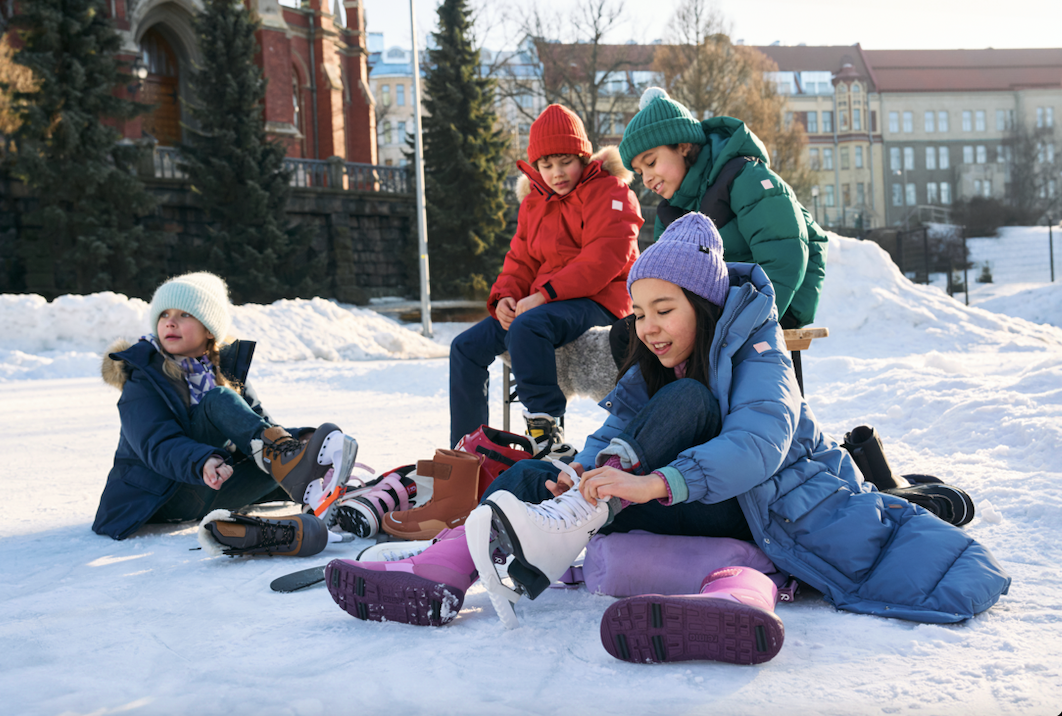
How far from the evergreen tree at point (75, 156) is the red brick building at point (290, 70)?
10.9 feet

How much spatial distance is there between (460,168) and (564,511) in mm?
22367

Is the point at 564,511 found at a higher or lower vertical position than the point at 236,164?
lower

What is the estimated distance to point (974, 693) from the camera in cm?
152

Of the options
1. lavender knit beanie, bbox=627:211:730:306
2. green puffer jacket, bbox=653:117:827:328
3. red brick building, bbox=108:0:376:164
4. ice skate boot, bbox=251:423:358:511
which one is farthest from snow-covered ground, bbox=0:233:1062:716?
red brick building, bbox=108:0:376:164

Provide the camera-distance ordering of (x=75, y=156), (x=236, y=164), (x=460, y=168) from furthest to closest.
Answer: (x=460, y=168) → (x=236, y=164) → (x=75, y=156)

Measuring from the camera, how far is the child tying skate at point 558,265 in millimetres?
3750

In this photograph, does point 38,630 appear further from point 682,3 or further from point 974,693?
point 682,3

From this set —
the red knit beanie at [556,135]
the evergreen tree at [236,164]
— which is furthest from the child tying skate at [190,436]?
the evergreen tree at [236,164]

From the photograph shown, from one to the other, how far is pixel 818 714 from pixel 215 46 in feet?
71.0

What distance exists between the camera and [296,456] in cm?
300

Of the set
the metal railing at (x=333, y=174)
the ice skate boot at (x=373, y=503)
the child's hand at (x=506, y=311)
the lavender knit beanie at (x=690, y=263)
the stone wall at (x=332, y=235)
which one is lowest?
the ice skate boot at (x=373, y=503)

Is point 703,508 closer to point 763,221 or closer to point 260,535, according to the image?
point 260,535

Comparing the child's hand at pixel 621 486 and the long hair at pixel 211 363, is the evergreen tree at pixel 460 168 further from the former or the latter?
the child's hand at pixel 621 486

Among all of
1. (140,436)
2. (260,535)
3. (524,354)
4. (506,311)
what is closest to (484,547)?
(260,535)
